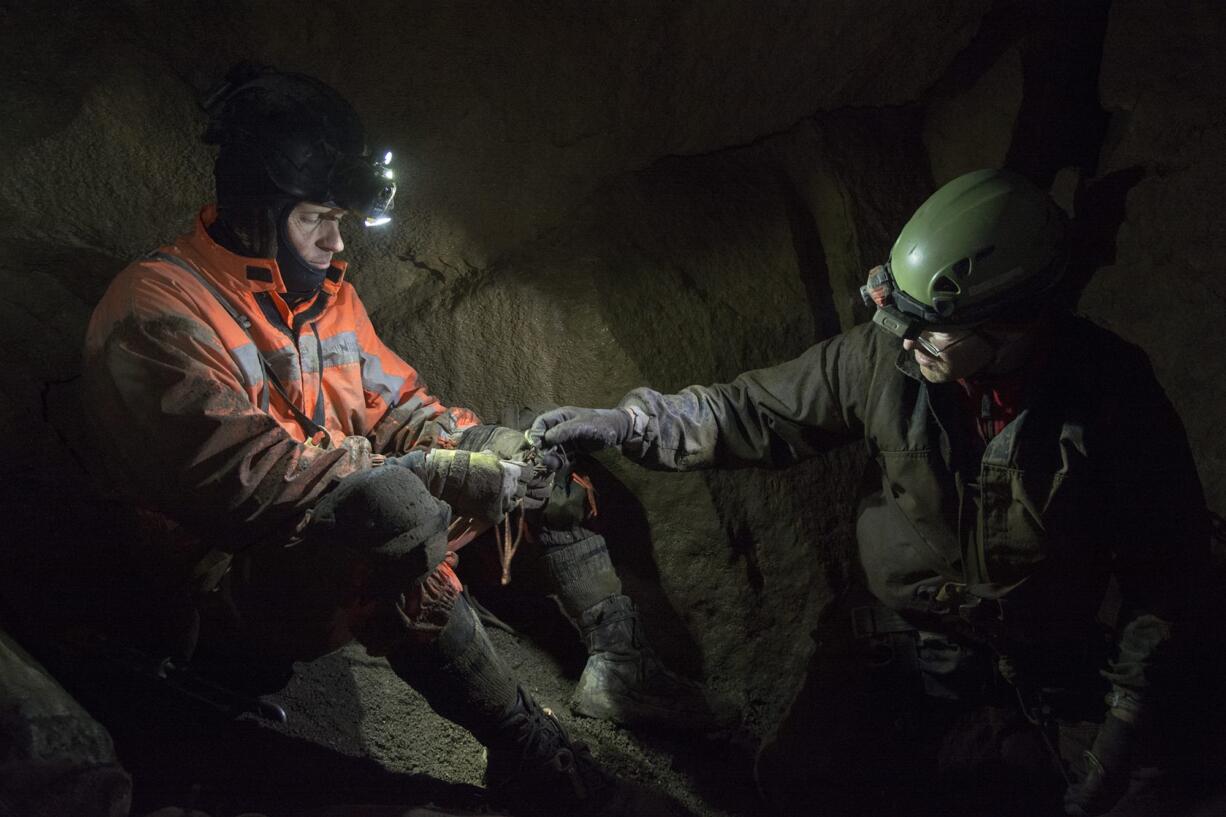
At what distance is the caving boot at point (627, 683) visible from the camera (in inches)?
126

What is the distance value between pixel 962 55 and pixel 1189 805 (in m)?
2.98

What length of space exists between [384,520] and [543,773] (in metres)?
1.05

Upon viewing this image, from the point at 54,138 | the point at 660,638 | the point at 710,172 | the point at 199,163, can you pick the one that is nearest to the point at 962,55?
the point at 710,172

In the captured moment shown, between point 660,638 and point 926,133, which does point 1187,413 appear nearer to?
A: point 926,133

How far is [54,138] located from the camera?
2.82m

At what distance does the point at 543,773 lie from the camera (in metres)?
2.75

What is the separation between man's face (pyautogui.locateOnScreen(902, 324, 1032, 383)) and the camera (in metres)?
2.42

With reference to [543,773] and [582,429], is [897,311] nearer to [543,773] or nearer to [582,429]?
[582,429]

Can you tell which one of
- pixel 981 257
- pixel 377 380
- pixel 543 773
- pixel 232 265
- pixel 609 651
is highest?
pixel 232 265

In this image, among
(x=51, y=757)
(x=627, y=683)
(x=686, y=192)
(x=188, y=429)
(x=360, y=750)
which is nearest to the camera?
(x=51, y=757)

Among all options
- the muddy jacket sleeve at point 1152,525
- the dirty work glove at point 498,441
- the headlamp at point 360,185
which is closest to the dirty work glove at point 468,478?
the dirty work glove at point 498,441

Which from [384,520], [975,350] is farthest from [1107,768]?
[384,520]

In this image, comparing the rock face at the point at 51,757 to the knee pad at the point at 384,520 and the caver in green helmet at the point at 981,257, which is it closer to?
the knee pad at the point at 384,520

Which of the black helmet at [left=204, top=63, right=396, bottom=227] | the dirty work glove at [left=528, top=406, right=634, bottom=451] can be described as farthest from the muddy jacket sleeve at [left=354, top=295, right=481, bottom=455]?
the black helmet at [left=204, top=63, right=396, bottom=227]
